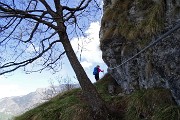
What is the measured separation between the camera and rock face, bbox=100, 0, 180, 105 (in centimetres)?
690

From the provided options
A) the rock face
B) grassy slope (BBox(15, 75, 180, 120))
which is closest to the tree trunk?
grassy slope (BBox(15, 75, 180, 120))

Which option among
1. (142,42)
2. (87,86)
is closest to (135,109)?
(87,86)

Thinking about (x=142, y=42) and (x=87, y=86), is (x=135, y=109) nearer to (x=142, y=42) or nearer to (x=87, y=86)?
(x=87, y=86)

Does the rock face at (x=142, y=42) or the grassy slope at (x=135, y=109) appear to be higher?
the rock face at (x=142, y=42)

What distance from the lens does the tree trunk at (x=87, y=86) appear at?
872 cm

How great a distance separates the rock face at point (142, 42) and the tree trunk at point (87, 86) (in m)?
1.21

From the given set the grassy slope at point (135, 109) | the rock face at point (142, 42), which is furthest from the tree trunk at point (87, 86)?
the rock face at point (142, 42)

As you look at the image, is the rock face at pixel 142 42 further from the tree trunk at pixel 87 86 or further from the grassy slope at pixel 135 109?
the tree trunk at pixel 87 86

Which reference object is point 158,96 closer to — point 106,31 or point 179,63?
point 179,63

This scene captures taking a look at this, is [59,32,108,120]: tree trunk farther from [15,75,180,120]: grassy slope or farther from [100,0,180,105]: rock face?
[100,0,180,105]: rock face

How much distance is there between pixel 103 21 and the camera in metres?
11.1

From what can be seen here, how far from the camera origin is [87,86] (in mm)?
8828

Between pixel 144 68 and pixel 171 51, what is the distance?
5.06 ft

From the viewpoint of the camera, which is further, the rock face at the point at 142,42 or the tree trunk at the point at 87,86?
the tree trunk at the point at 87,86
